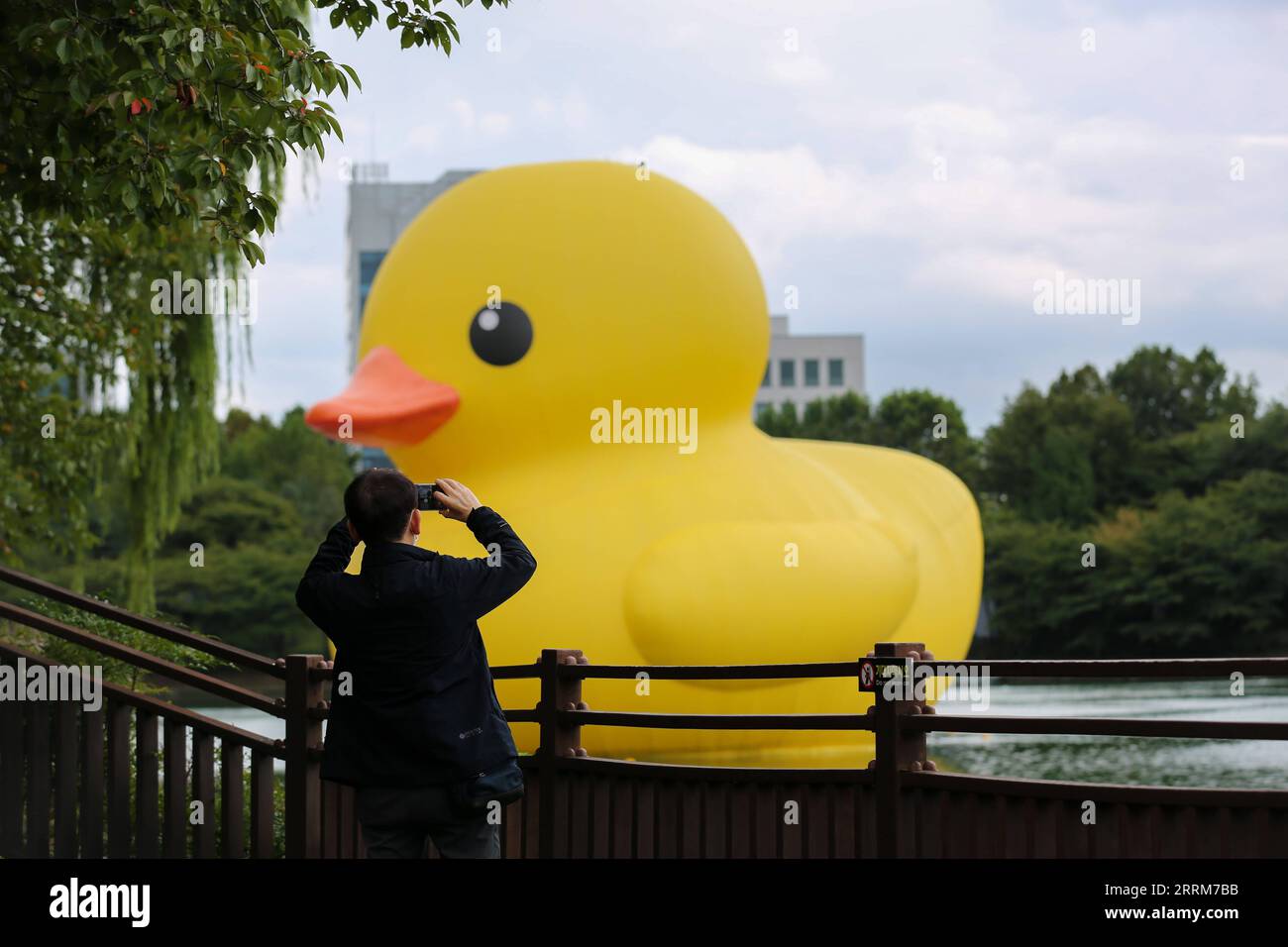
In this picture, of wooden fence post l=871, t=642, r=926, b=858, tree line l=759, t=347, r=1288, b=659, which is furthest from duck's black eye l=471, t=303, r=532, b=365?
tree line l=759, t=347, r=1288, b=659

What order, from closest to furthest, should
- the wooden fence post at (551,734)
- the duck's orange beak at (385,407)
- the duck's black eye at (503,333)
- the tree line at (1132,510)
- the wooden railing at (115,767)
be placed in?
1. the wooden railing at (115,767)
2. the wooden fence post at (551,734)
3. the duck's orange beak at (385,407)
4. the duck's black eye at (503,333)
5. the tree line at (1132,510)

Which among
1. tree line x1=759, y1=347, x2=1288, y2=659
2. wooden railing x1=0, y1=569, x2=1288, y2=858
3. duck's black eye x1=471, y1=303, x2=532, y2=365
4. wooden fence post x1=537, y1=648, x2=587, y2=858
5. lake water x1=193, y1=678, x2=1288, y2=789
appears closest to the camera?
wooden railing x1=0, y1=569, x2=1288, y2=858

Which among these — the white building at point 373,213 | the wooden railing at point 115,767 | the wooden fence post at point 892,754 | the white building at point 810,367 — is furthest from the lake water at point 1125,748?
the white building at point 373,213

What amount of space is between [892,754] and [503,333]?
5297 mm

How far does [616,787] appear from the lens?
5.76 meters

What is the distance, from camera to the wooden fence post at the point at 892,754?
4.87 m

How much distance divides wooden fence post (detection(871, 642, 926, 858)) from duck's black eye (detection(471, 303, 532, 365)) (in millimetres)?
5107

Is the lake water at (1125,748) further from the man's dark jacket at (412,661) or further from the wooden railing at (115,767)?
the man's dark jacket at (412,661)

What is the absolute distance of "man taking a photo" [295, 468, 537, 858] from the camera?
395 centimetres

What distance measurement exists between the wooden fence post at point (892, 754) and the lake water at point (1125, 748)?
7.68 m

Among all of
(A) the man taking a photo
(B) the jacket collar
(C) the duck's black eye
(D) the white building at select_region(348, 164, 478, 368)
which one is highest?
(D) the white building at select_region(348, 164, 478, 368)

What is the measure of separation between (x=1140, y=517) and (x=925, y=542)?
107ft

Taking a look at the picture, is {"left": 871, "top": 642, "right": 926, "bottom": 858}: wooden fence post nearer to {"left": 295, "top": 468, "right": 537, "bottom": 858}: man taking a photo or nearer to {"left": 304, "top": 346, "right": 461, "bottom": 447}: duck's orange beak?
{"left": 295, "top": 468, "right": 537, "bottom": 858}: man taking a photo

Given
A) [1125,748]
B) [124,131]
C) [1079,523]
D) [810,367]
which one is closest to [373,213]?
[810,367]
